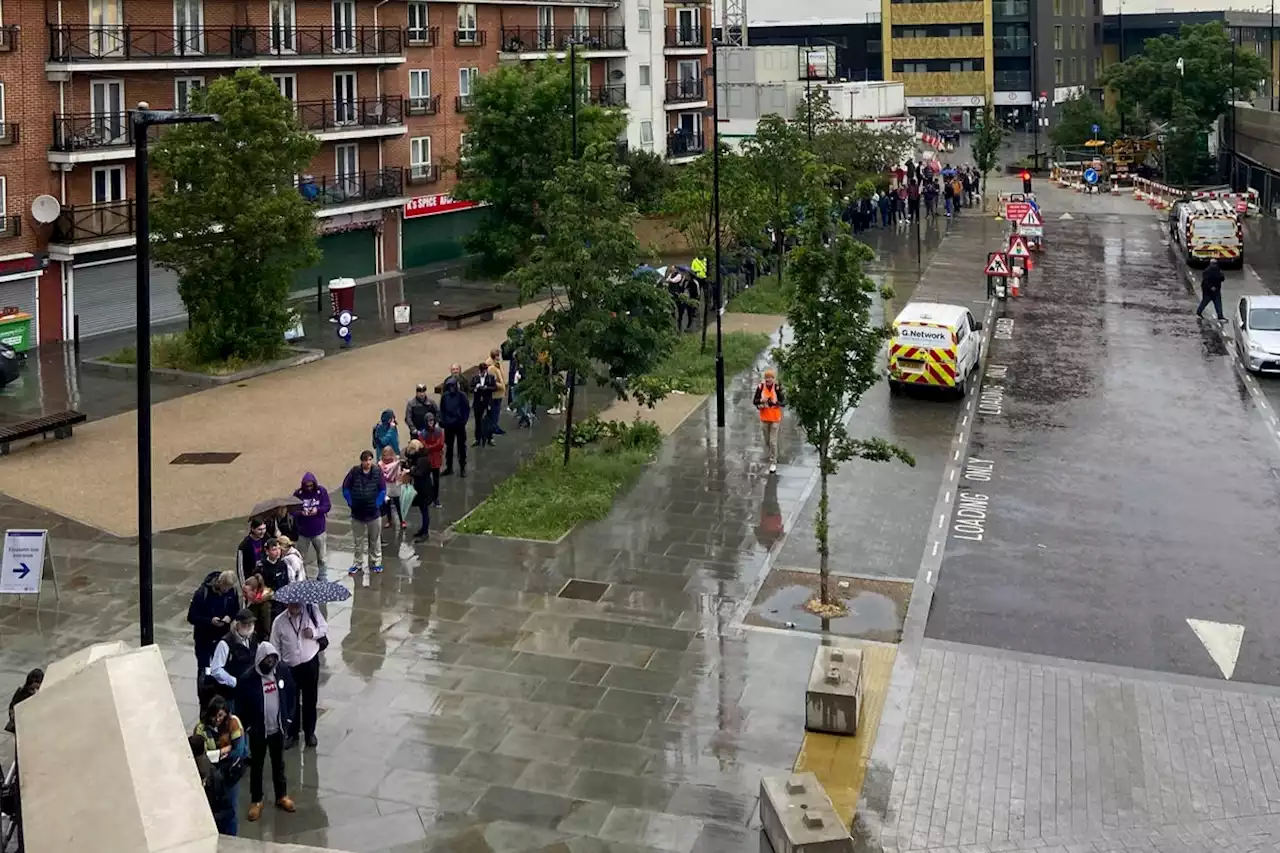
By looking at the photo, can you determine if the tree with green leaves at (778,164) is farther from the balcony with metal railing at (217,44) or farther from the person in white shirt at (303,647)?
the person in white shirt at (303,647)

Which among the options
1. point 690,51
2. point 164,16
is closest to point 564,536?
point 164,16

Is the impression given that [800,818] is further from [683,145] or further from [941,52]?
[941,52]

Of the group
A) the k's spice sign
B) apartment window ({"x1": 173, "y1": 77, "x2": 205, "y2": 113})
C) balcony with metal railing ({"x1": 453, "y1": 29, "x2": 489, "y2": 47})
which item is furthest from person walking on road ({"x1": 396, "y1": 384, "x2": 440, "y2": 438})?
balcony with metal railing ({"x1": 453, "y1": 29, "x2": 489, "y2": 47})

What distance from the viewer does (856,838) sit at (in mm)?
10922

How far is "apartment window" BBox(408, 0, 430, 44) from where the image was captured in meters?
45.2

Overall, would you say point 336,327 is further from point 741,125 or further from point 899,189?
point 741,125

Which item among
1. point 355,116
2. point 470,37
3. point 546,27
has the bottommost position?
point 355,116

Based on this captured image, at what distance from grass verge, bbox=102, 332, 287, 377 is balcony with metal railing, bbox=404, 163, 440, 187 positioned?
586 inches

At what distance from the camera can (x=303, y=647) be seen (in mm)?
12016

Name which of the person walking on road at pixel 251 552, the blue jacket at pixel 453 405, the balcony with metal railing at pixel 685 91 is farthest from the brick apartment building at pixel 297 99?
the person walking on road at pixel 251 552

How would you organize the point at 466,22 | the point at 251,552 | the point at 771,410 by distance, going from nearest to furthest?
the point at 251,552, the point at 771,410, the point at 466,22

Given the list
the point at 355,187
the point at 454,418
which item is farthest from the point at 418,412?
the point at 355,187

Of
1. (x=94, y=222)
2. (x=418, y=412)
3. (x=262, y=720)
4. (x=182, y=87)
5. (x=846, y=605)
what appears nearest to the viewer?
(x=262, y=720)

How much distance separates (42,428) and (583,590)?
1164cm
